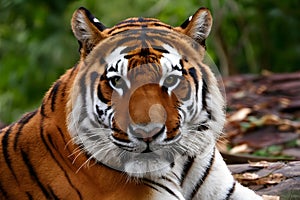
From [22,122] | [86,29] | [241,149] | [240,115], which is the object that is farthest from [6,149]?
[240,115]

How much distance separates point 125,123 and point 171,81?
30 centimetres

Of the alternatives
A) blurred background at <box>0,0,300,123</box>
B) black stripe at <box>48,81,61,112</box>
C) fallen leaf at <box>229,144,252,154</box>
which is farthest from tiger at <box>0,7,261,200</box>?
blurred background at <box>0,0,300,123</box>

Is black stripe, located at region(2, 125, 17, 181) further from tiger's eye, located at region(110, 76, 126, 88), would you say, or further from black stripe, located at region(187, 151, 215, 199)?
black stripe, located at region(187, 151, 215, 199)

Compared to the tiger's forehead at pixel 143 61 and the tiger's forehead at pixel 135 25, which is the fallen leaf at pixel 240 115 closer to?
the tiger's forehead at pixel 135 25

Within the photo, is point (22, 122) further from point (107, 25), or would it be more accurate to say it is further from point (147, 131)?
point (107, 25)

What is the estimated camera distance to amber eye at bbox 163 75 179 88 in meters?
3.39

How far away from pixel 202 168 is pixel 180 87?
537 mm

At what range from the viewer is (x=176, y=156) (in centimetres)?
355

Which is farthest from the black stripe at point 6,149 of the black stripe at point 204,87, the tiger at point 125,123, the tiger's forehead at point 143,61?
the black stripe at point 204,87

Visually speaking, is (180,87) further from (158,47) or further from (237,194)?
(237,194)

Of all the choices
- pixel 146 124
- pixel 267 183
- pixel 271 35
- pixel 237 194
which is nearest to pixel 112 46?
pixel 146 124

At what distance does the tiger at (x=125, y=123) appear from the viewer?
11.0ft

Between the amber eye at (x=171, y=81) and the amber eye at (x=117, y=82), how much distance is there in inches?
7.3

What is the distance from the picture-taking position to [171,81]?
3418mm
